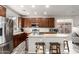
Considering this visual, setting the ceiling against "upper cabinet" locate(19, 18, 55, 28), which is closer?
the ceiling

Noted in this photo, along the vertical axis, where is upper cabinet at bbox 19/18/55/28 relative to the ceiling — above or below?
below

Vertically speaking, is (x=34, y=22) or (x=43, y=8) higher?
(x=43, y=8)

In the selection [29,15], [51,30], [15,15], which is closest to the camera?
[15,15]

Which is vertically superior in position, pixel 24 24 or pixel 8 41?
pixel 24 24

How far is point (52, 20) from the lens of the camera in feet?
7.55

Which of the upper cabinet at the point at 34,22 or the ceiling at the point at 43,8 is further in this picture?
the upper cabinet at the point at 34,22

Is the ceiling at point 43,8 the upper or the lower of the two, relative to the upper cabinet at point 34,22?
upper

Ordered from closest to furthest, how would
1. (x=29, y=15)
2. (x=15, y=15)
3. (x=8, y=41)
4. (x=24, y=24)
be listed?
(x=8, y=41) < (x=15, y=15) < (x=29, y=15) < (x=24, y=24)

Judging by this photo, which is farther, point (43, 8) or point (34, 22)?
point (34, 22)
